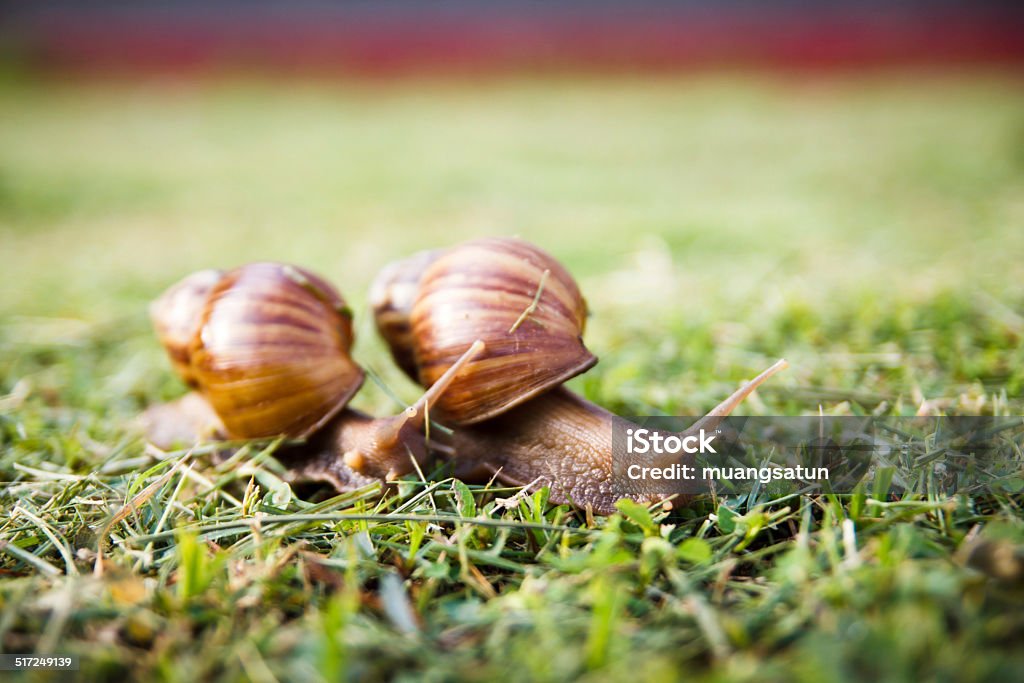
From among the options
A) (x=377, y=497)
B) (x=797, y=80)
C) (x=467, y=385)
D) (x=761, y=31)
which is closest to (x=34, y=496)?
(x=377, y=497)

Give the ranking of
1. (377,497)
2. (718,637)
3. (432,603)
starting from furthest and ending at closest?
(377,497) < (432,603) < (718,637)

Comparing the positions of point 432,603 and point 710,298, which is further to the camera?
point 710,298

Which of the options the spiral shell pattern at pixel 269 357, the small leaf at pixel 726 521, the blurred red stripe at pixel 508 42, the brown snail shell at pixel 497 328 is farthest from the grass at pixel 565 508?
the blurred red stripe at pixel 508 42

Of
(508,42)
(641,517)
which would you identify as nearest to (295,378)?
(641,517)

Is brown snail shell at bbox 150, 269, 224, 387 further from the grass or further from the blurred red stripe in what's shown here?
the blurred red stripe

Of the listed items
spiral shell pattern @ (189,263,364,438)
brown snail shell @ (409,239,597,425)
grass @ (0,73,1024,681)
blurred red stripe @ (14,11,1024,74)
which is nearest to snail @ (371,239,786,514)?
brown snail shell @ (409,239,597,425)

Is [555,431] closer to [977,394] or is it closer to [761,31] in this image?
[977,394]
